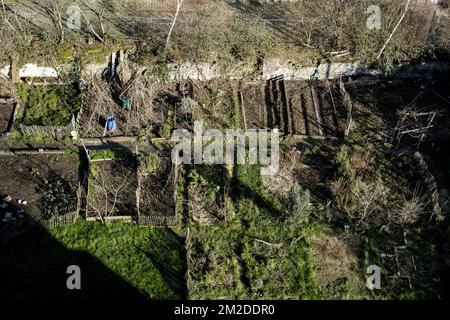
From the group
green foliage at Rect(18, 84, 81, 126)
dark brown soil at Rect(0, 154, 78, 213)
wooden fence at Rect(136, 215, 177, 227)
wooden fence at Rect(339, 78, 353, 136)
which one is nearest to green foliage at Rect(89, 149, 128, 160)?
dark brown soil at Rect(0, 154, 78, 213)

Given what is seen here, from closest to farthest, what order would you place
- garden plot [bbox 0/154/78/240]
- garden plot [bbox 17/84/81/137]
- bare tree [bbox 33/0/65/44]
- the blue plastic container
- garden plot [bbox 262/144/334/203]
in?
garden plot [bbox 0/154/78/240], garden plot [bbox 262/144/334/203], garden plot [bbox 17/84/81/137], the blue plastic container, bare tree [bbox 33/0/65/44]

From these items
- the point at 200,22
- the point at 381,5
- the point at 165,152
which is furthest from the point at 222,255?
the point at 381,5

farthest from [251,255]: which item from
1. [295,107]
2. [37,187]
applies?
[37,187]

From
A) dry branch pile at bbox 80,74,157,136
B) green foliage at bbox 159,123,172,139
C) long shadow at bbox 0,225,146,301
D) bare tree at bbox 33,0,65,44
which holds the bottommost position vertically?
long shadow at bbox 0,225,146,301

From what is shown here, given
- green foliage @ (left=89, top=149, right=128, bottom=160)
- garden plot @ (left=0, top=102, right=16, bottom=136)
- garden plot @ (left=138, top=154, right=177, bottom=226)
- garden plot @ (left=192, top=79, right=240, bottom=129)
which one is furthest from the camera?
garden plot @ (left=192, top=79, right=240, bottom=129)

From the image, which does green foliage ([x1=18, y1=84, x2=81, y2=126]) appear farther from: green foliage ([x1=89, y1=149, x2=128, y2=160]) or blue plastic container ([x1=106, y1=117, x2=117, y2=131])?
green foliage ([x1=89, y1=149, x2=128, y2=160])

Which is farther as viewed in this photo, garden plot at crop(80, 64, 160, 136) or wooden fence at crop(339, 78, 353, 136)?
wooden fence at crop(339, 78, 353, 136)

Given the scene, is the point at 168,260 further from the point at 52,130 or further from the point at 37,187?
the point at 52,130

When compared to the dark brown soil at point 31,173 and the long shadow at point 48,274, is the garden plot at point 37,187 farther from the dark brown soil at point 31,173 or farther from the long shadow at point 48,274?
the long shadow at point 48,274
